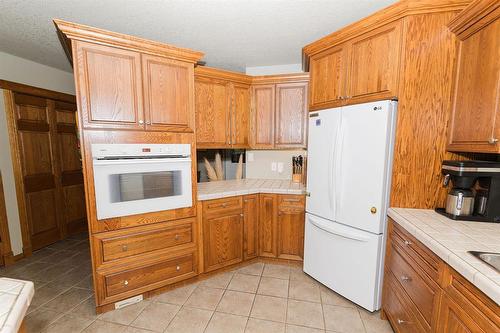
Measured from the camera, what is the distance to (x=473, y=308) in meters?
0.95

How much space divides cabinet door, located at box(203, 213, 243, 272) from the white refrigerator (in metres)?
0.83

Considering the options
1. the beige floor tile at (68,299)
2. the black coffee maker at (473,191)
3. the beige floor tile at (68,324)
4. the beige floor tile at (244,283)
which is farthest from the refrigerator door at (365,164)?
the beige floor tile at (68,299)

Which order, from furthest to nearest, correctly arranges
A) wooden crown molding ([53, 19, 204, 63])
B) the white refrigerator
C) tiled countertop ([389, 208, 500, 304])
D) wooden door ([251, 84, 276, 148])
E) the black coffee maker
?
1. wooden door ([251, 84, 276, 148])
2. the white refrigerator
3. wooden crown molding ([53, 19, 204, 63])
4. the black coffee maker
5. tiled countertop ([389, 208, 500, 304])

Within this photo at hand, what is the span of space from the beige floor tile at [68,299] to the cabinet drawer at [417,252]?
275 cm

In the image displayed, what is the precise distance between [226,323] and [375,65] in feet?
7.76

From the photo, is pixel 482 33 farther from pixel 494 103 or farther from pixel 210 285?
pixel 210 285

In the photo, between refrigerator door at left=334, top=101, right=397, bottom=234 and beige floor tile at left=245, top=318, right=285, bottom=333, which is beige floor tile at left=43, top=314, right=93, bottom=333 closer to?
beige floor tile at left=245, top=318, right=285, bottom=333

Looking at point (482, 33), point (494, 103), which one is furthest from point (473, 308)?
point (482, 33)

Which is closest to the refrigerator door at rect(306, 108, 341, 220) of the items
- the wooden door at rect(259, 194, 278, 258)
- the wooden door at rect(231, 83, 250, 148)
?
the wooden door at rect(259, 194, 278, 258)

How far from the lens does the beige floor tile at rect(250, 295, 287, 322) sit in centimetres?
191

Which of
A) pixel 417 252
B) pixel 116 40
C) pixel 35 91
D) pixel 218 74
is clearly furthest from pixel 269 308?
pixel 35 91

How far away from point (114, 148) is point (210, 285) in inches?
63.5

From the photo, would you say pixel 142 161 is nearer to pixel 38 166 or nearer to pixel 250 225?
pixel 250 225

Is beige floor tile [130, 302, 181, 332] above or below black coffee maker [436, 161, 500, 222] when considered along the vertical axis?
below
